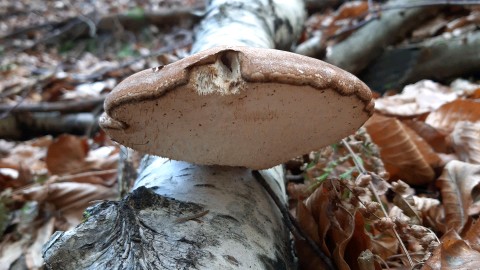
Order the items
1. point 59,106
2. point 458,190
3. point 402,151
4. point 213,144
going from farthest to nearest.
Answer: point 59,106 < point 402,151 < point 458,190 < point 213,144

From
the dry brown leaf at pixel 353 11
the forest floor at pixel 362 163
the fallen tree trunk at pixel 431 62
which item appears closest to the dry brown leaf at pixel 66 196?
the forest floor at pixel 362 163

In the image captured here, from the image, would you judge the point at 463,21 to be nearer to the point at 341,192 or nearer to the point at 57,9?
the point at 341,192

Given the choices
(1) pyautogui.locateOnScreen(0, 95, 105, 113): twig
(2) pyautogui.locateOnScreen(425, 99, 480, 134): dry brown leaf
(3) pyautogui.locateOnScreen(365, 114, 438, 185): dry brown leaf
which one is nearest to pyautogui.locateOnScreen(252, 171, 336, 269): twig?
(3) pyautogui.locateOnScreen(365, 114, 438, 185): dry brown leaf

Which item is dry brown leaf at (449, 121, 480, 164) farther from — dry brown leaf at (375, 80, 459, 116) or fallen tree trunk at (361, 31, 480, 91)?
fallen tree trunk at (361, 31, 480, 91)

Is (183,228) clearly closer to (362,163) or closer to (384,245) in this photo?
(384,245)

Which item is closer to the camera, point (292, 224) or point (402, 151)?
point (292, 224)

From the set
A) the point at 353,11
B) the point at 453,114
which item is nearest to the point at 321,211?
the point at 453,114

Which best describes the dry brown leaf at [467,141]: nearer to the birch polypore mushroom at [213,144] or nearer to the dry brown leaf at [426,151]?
the dry brown leaf at [426,151]
